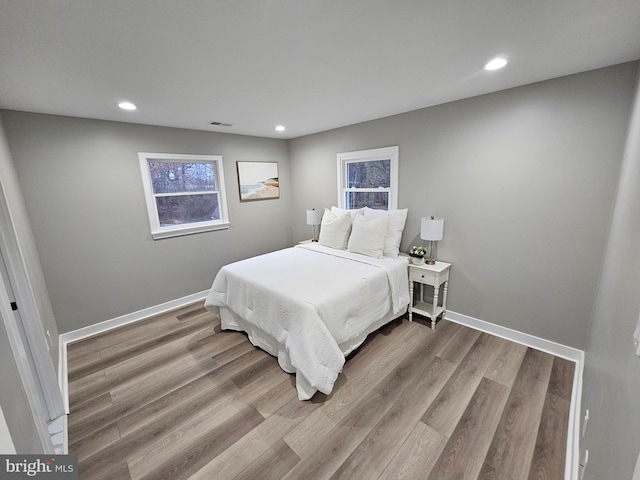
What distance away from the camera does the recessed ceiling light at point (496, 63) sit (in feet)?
5.70

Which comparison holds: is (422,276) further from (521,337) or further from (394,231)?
(521,337)

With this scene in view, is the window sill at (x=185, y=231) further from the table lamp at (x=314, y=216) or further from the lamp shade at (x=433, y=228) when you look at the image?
the lamp shade at (x=433, y=228)

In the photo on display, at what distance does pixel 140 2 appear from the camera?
1.09 metres

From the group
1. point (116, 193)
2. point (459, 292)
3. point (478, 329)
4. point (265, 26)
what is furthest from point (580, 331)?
point (116, 193)

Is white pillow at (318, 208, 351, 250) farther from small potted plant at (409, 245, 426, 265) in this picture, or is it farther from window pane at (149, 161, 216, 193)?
window pane at (149, 161, 216, 193)

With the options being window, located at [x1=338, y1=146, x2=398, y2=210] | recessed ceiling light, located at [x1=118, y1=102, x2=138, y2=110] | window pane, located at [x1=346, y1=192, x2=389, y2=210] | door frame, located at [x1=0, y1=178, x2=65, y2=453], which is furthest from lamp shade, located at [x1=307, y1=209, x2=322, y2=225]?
door frame, located at [x1=0, y1=178, x2=65, y2=453]

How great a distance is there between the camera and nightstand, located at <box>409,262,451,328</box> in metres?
2.74

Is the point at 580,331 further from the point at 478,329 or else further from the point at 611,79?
the point at 611,79

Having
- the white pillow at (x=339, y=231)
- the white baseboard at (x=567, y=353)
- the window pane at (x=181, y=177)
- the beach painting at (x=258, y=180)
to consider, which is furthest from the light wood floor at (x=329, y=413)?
the beach painting at (x=258, y=180)

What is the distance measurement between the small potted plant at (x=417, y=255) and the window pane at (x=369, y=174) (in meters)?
0.97

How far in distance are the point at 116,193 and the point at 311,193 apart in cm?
261

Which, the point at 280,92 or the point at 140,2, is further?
the point at 280,92

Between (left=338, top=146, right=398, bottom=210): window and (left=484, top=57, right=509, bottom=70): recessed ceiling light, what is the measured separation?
4.40 feet

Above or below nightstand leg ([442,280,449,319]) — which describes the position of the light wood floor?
below
